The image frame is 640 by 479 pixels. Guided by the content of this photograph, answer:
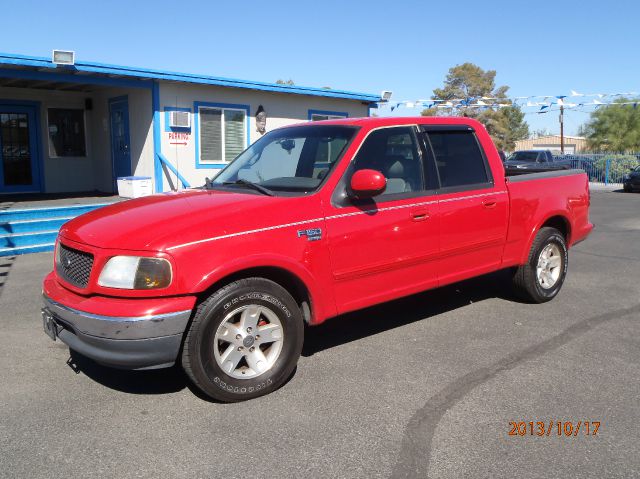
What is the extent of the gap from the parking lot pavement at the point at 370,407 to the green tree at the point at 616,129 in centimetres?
4729

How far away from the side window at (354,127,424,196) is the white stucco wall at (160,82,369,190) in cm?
930

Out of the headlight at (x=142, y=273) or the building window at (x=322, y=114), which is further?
the building window at (x=322, y=114)

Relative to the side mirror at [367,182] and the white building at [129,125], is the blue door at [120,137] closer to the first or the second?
the white building at [129,125]

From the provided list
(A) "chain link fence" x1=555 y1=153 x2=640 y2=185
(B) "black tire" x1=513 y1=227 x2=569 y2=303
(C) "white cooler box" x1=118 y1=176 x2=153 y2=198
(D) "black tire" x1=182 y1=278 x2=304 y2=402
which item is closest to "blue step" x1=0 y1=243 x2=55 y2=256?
(C) "white cooler box" x1=118 y1=176 x2=153 y2=198

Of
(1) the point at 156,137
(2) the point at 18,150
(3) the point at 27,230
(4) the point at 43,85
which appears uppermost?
(4) the point at 43,85

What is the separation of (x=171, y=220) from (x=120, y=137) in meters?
11.3

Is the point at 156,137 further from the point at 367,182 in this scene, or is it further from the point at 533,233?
the point at 367,182

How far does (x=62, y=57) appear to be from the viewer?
10.6 meters

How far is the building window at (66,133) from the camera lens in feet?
47.1

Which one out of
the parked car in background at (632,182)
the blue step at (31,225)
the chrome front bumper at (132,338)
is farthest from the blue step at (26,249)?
the parked car in background at (632,182)

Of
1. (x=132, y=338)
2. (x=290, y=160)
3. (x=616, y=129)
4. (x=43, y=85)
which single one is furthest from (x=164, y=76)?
(x=616, y=129)

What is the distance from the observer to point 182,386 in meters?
4.07

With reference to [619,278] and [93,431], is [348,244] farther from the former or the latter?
[619,278]

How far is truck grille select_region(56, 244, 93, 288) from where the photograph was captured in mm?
3682
